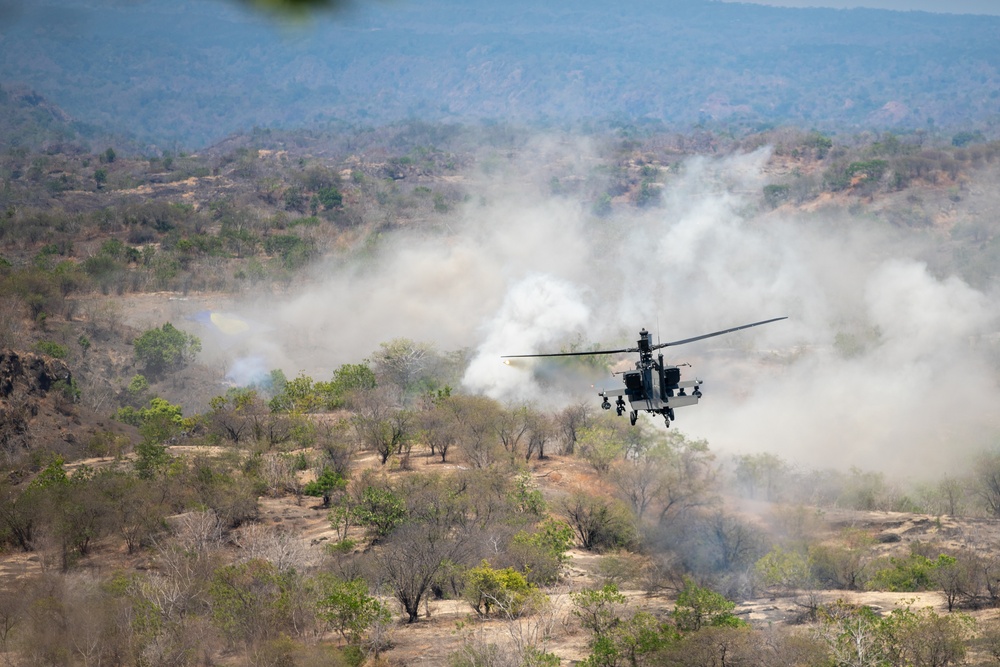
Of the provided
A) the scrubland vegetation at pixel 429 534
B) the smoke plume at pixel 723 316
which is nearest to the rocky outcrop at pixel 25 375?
the scrubland vegetation at pixel 429 534

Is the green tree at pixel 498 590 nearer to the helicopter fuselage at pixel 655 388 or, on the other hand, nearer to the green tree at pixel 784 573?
the helicopter fuselage at pixel 655 388

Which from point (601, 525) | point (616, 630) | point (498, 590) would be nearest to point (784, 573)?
point (601, 525)

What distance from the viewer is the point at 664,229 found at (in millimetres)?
128500

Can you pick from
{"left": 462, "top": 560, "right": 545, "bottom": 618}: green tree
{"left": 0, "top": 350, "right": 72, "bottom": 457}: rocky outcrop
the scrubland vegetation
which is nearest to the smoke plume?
the scrubland vegetation

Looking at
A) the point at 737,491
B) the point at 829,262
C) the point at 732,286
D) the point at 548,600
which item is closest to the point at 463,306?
the point at 732,286

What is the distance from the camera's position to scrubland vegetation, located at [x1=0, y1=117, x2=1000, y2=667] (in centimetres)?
3562

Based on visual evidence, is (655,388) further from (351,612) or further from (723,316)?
(723,316)

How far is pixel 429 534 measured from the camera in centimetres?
4588

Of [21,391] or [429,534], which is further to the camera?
[21,391]

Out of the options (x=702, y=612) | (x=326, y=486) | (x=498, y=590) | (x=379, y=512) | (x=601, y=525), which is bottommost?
(x=702, y=612)

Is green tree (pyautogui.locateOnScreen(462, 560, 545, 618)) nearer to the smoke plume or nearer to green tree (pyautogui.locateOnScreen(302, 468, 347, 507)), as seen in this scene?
green tree (pyautogui.locateOnScreen(302, 468, 347, 507))

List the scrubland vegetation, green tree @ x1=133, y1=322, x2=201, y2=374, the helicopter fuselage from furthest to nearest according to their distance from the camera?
green tree @ x1=133, y1=322, x2=201, y2=374
the scrubland vegetation
the helicopter fuselage

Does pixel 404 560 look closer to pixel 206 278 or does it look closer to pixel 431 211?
pixel 206 278

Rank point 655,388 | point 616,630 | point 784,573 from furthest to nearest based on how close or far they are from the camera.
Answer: point 784,573 < point 616,630 < point 655,388
